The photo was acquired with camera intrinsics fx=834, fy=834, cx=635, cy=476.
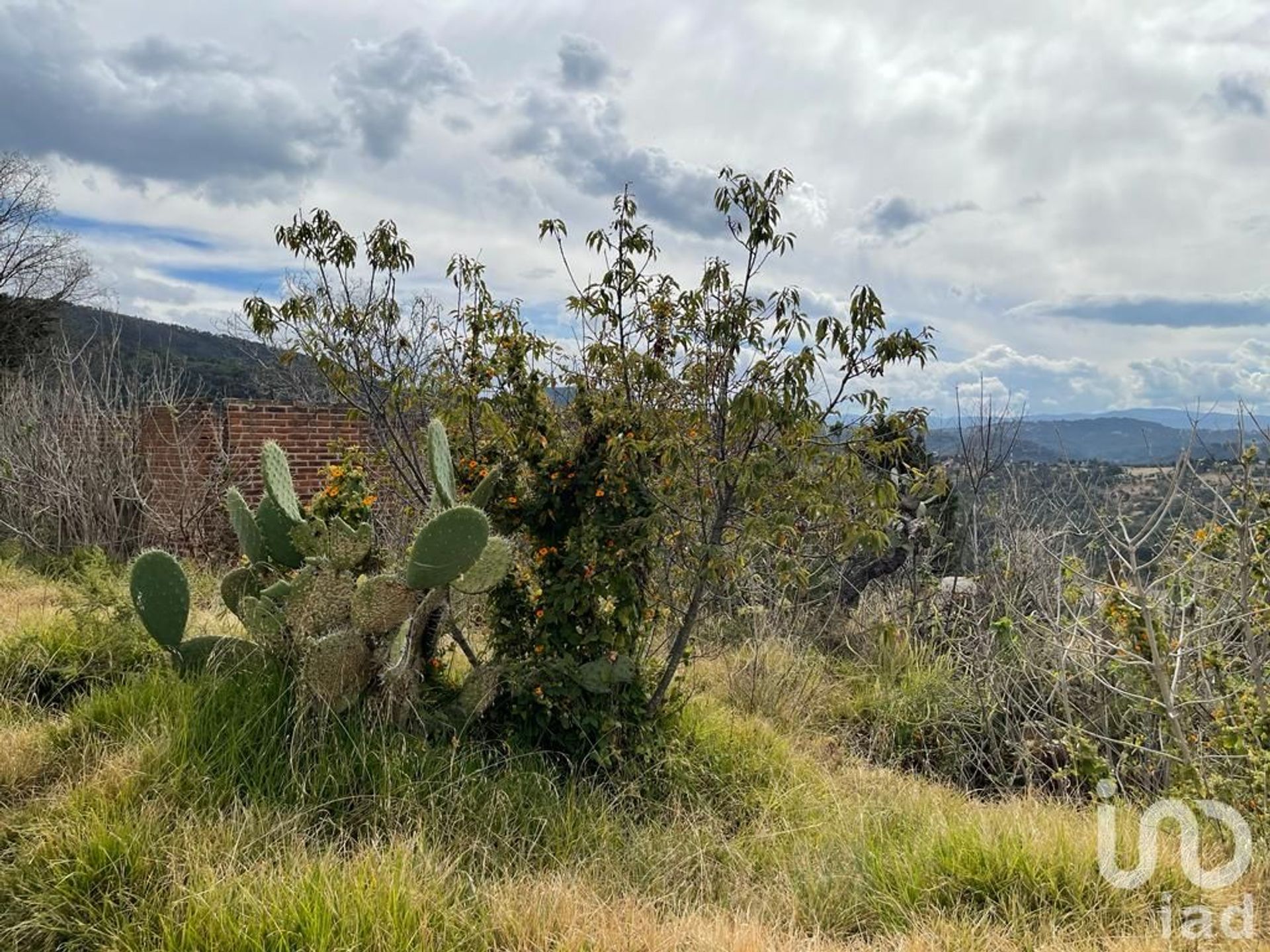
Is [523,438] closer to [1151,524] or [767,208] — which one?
[767,208]

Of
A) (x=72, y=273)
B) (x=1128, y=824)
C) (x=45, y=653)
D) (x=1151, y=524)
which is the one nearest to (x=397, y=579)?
(x=45, y=653)

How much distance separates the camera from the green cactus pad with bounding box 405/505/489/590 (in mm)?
3270

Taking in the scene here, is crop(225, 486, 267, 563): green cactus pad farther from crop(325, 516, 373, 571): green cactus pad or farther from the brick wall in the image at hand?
the brick wall

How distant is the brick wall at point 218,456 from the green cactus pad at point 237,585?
499cm

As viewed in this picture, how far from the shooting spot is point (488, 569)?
3.54 meters

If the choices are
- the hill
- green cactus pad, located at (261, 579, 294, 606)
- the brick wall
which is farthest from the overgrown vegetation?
the hill

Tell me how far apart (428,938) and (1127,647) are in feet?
12.1

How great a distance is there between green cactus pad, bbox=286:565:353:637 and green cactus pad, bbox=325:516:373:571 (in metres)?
0.08

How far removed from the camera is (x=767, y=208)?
3.60 m

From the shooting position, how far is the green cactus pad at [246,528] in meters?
4.00

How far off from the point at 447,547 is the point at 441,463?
21.4 inches
